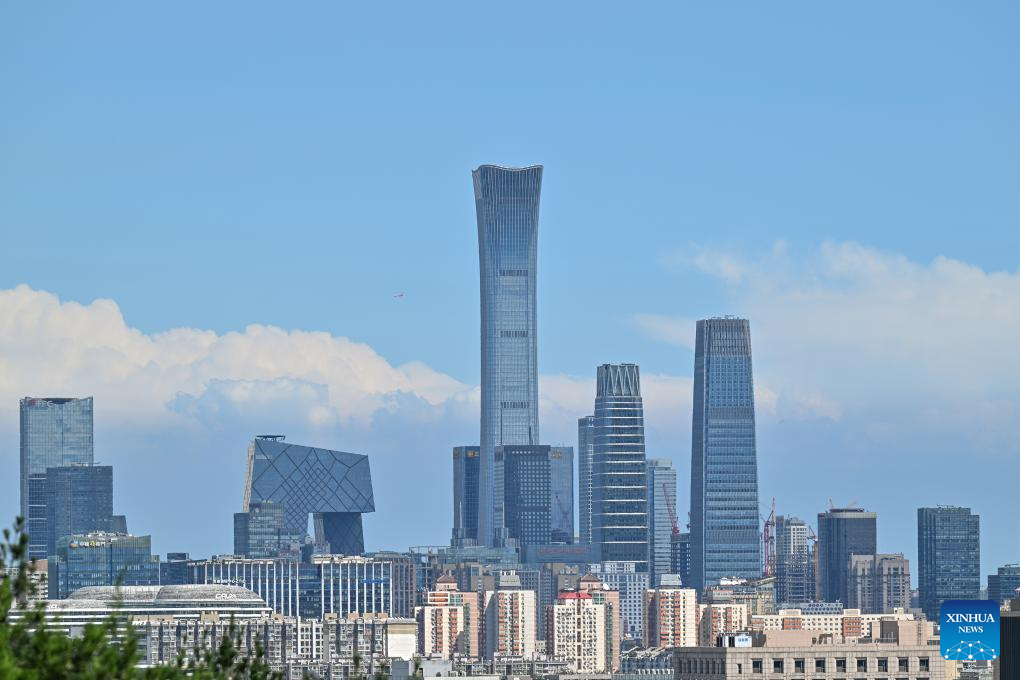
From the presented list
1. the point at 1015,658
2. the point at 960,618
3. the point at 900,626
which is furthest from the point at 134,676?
the point at 900,626

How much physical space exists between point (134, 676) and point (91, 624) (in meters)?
1.17

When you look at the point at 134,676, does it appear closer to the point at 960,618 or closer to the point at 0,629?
the point at 0,629

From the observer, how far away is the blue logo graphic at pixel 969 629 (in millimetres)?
56688

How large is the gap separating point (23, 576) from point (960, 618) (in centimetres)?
2736

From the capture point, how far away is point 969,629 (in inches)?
2243

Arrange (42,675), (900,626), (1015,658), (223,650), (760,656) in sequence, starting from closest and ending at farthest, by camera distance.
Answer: (42,675), (223,650), (1015,658), (760,656), (900,626)

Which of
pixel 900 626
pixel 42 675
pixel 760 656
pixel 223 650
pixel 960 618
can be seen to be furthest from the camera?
pixel 900 626

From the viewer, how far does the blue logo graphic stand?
56.7 m

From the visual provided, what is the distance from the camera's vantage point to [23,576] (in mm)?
35938

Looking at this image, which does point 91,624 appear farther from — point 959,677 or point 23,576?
point 959,677

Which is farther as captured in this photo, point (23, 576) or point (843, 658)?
point (843, 658)

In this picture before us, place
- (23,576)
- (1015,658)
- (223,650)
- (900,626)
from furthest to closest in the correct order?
1. (900,626)
2. (1015,658)
3. (223,650)
4. (23,576)

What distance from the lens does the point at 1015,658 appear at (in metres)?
68.8

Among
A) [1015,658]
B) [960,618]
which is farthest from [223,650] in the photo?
[1015,658]
